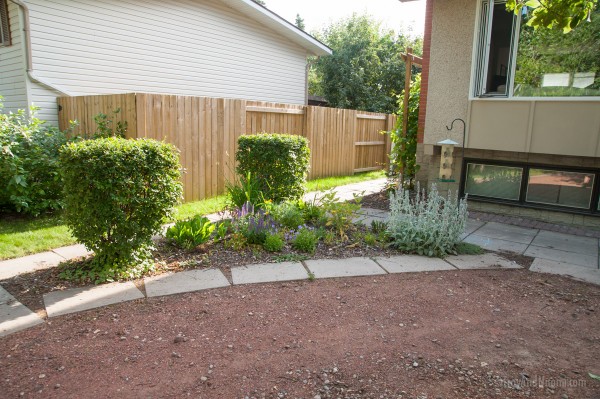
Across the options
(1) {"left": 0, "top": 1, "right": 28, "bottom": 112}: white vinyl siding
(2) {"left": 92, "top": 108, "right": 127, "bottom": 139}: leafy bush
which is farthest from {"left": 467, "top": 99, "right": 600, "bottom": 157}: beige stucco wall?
(1) {"left": 0, "top": 1, "right": 28, "bottom": 112}: white vinyl siding

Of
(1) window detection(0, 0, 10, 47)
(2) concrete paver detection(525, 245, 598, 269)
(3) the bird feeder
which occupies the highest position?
(1) window detection(0, 0, 10, 47)

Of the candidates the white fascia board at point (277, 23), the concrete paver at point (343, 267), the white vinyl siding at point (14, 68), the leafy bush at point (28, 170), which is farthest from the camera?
the white fascia board at point (277, 23)

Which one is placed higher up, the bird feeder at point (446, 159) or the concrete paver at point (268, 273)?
the bird feeder at point (446, 159)

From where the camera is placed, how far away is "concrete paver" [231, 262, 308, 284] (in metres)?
4.09

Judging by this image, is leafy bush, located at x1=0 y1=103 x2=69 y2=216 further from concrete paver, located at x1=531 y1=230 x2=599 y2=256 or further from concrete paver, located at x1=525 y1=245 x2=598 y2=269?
concrete paver, located at x1=531 y1=230 x2=599 y2=256

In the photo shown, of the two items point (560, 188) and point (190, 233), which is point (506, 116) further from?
point (190, 233)

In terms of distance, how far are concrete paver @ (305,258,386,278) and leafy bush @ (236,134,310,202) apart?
2017 millimetres

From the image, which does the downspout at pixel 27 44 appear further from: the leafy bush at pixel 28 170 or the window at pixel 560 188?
the window at pixel 560 188

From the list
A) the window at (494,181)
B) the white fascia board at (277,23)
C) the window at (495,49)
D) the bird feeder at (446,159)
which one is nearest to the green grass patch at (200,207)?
the bird feeder at (446,159)

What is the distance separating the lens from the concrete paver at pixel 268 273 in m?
4.09

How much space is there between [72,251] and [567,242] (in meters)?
6.61

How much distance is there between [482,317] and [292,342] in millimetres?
1666

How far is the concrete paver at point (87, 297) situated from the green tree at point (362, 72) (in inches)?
782

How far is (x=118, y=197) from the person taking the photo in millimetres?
3875
